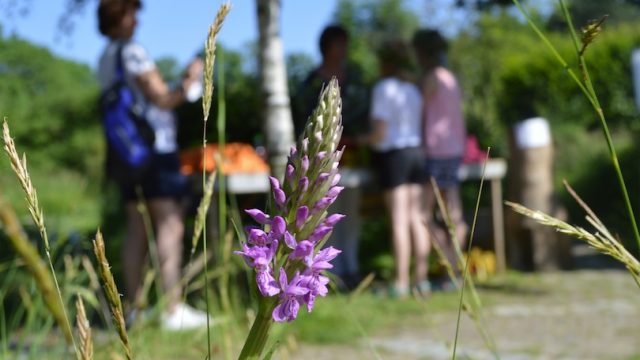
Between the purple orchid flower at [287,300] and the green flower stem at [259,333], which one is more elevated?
the purple orchid flower at [287,300]

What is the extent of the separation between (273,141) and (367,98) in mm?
1852

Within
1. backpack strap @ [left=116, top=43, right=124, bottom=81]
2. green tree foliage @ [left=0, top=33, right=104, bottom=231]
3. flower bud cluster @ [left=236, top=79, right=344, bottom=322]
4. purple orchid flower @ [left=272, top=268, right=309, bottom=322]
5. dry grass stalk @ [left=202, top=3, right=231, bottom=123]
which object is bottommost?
green tree foliage @ [left=0, top=33, right=104, bottom=231]

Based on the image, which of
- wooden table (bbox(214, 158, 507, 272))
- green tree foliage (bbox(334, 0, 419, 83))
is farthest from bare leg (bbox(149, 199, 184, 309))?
green tree foliage (bbox(334, 0, 419, 83))

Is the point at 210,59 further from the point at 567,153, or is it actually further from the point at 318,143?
the point at 567,153

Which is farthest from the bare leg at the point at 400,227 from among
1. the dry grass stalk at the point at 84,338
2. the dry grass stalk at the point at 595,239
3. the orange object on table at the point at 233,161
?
the dry grass stalk at the point at 84,338

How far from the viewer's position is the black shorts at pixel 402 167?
6.36 m

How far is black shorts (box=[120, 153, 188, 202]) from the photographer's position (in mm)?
4988

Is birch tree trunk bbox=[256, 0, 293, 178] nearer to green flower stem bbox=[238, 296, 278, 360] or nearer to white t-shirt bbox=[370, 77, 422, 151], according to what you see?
white t-shirt bbox=[370, 77, 422, 151]

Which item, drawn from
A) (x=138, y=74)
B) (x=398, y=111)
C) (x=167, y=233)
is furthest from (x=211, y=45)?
(x=398, y=111)

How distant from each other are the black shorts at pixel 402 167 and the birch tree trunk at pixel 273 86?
Result: 1015 millimetres

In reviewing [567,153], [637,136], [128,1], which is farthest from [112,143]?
[567,153]

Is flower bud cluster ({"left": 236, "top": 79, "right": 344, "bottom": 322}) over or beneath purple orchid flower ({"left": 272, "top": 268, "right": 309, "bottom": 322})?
over

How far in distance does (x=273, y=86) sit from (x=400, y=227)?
1.48m

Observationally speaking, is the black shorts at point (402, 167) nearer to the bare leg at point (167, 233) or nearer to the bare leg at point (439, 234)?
the bare leg at point (439, 234)
